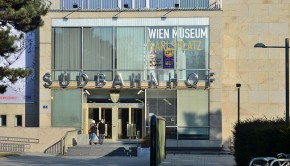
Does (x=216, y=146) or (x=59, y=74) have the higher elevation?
(x=59, y=74)

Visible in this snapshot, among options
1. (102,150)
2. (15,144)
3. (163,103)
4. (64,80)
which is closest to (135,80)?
(163,103)

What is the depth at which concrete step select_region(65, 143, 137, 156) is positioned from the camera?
37.6m

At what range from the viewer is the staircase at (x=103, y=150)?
3762cm

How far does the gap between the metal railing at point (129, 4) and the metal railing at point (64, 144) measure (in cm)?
828

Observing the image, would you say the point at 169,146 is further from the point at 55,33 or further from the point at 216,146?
→ the point at 55,33

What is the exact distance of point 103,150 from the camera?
38.3 meters

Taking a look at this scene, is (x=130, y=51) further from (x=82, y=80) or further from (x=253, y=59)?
(x=253, y=59)

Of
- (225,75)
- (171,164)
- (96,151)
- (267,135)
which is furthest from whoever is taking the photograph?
(225,75)

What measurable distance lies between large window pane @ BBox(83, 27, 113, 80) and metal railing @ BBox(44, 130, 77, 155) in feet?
14.2

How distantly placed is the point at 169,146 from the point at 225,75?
667 centimetres

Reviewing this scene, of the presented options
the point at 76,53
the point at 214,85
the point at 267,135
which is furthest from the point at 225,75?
the point at 267,135

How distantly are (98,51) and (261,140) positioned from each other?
2589 centimetres

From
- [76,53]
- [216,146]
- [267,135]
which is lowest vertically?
[216,146]

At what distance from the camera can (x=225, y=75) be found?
4447cm
